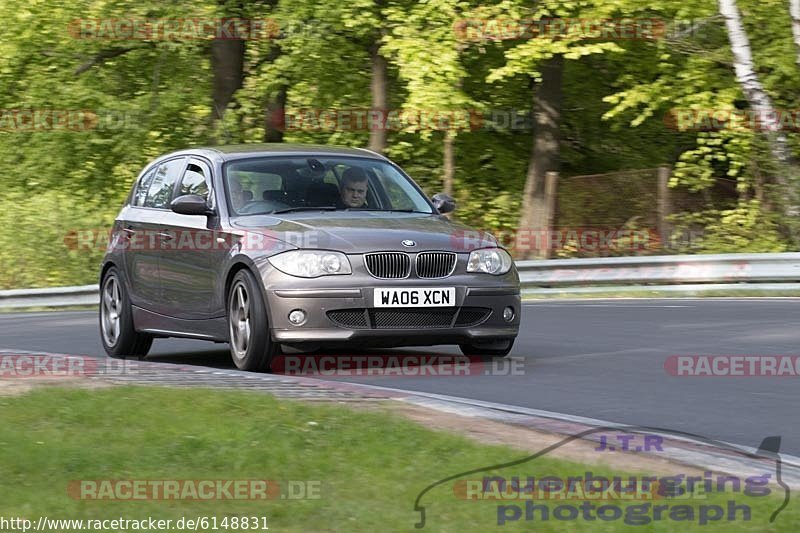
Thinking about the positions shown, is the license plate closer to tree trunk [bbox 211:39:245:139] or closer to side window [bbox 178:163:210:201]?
side window [bbox 178:163:210:201]

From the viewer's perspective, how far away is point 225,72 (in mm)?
31156

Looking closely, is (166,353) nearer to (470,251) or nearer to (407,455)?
(470,251)

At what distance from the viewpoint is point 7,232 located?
29.5 m

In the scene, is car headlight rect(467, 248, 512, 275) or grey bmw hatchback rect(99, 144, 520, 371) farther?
car headlight rect(467, 248, 512, 275)

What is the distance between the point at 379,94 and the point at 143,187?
1528 centimetres

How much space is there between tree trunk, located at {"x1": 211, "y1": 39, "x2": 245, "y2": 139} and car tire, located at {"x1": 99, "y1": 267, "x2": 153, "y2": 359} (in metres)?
17.3

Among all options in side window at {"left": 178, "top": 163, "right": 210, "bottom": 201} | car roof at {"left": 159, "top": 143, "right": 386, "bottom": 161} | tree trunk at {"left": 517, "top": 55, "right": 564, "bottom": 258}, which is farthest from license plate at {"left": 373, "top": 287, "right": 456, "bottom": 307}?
tree trunk at {"left": 517, "top": 55, "right": 564, "bottom": 258}

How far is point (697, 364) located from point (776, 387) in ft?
4.42

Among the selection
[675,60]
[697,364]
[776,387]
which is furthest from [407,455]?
[675,60]
